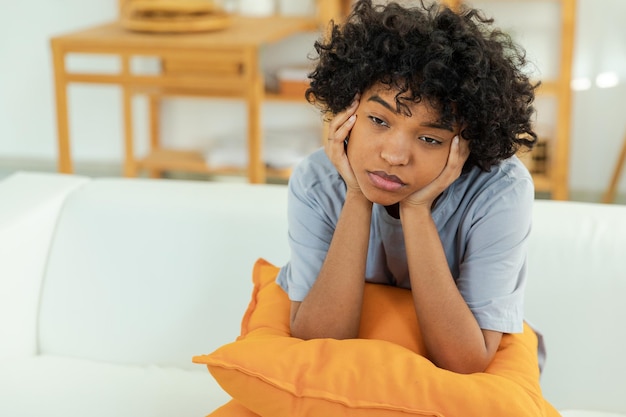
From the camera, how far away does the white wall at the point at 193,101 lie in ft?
11.5

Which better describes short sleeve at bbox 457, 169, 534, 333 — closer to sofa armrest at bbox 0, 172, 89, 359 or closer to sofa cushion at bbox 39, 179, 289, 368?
sofa cushion at bbox 39, 179, 289, 368

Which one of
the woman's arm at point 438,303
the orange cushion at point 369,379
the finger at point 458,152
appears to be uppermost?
the finger at point 458,152

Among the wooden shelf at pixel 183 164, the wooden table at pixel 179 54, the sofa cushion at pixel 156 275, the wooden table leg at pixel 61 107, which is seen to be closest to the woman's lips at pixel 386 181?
the sofa cushion at pixel 156 275

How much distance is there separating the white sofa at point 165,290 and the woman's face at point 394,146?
0.46m

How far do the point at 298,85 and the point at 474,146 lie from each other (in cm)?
233

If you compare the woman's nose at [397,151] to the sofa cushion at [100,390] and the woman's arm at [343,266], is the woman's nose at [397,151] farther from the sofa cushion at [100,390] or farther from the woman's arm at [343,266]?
the sofa cushion at [100,390]

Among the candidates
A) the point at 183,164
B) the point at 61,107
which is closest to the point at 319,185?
the point at 61,107

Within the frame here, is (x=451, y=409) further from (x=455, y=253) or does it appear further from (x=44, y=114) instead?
(x=44, y=114)

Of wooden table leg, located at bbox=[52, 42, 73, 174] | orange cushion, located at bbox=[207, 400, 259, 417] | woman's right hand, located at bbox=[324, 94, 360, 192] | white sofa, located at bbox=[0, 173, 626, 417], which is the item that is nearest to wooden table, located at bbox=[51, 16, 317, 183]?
wooden table leg, located at bbox=[52, 42, 73, 174]

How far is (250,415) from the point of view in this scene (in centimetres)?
124

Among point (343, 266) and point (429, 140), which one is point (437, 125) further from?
point (343, 266)

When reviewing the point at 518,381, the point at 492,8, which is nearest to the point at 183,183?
the point at 518,381

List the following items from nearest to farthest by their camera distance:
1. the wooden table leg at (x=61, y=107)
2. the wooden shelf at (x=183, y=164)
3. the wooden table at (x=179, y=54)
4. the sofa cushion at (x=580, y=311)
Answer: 1. the sofa cushion at (x=580, y=311)
2. the wooden table at (x=179, y=54)
3. the wooden table leg at (x=61, y=107)
4. the wooden shelf at (x=183, y=164)

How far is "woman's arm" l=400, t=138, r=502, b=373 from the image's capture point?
121cm
